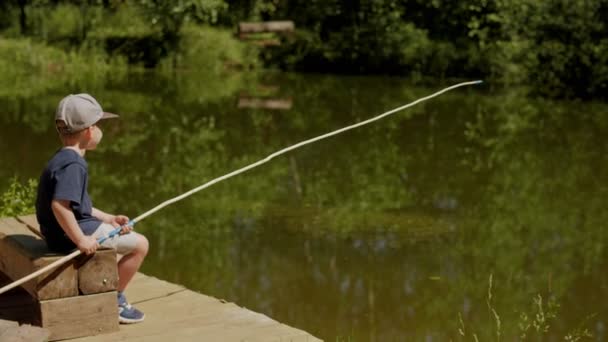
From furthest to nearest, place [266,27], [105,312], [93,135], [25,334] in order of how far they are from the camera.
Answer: [266,27], [93,135], [105,312], [25,334]

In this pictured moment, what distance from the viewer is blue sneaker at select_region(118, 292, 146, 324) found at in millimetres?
4812

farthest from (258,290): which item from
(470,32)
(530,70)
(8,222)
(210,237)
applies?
(470,32)

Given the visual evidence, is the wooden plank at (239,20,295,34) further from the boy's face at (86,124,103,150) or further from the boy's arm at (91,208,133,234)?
the boy's face at (86,124,103,150)

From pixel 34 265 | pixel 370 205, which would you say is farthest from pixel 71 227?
pixel 370 205

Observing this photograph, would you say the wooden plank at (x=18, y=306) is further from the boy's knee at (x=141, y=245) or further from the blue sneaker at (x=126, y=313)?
the boy's knee at (x=141, y=245)

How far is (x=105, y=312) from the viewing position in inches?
180

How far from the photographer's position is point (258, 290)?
730cm

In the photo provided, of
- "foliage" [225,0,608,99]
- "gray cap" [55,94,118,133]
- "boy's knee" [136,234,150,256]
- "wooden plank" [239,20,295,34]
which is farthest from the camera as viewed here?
"wooden plank" [239,20,295,34]

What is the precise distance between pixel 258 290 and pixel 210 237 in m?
1.60

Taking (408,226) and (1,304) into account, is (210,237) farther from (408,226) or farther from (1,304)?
(1,304)

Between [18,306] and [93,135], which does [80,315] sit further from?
[93,135]

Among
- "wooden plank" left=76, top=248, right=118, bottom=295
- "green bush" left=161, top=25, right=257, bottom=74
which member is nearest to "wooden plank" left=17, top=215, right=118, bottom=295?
"wooden plank" left=76, top=248, right=118, bottom=295

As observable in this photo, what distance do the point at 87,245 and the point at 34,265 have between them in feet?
0.86

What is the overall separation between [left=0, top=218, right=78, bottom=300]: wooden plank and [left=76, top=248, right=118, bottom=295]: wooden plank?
36 mm
